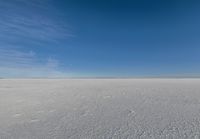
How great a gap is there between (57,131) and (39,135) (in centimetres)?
34

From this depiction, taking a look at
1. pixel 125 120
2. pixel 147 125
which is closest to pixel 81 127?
pixel 125 120

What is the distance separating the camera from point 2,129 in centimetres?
336

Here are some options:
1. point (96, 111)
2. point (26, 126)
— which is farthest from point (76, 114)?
point (26, 126)

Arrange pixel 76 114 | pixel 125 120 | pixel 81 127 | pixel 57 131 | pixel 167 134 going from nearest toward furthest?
pixel 167 134
pixel 57 131
pixel 81 127
pixel 125 120
pixel 76 114

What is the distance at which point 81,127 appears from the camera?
Result: 11.3 ft

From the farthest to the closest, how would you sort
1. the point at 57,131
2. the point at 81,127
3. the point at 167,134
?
the point at 81,127, the point at 57,131, the point at 167,134

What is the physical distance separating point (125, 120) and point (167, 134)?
43.2 inches

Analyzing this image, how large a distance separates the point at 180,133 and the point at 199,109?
7.30 ft

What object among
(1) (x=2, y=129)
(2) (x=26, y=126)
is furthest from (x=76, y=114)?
(1) (x=2, y=129)

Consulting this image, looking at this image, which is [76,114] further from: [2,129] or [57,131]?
[2,129]

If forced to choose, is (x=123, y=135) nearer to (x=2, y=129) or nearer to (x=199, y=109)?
(x=2, y=129)

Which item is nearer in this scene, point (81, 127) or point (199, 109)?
point (81, 127)

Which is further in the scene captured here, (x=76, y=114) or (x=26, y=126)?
(x=76, y=114)

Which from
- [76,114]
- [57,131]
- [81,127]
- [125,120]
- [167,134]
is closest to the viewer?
[167,134]
